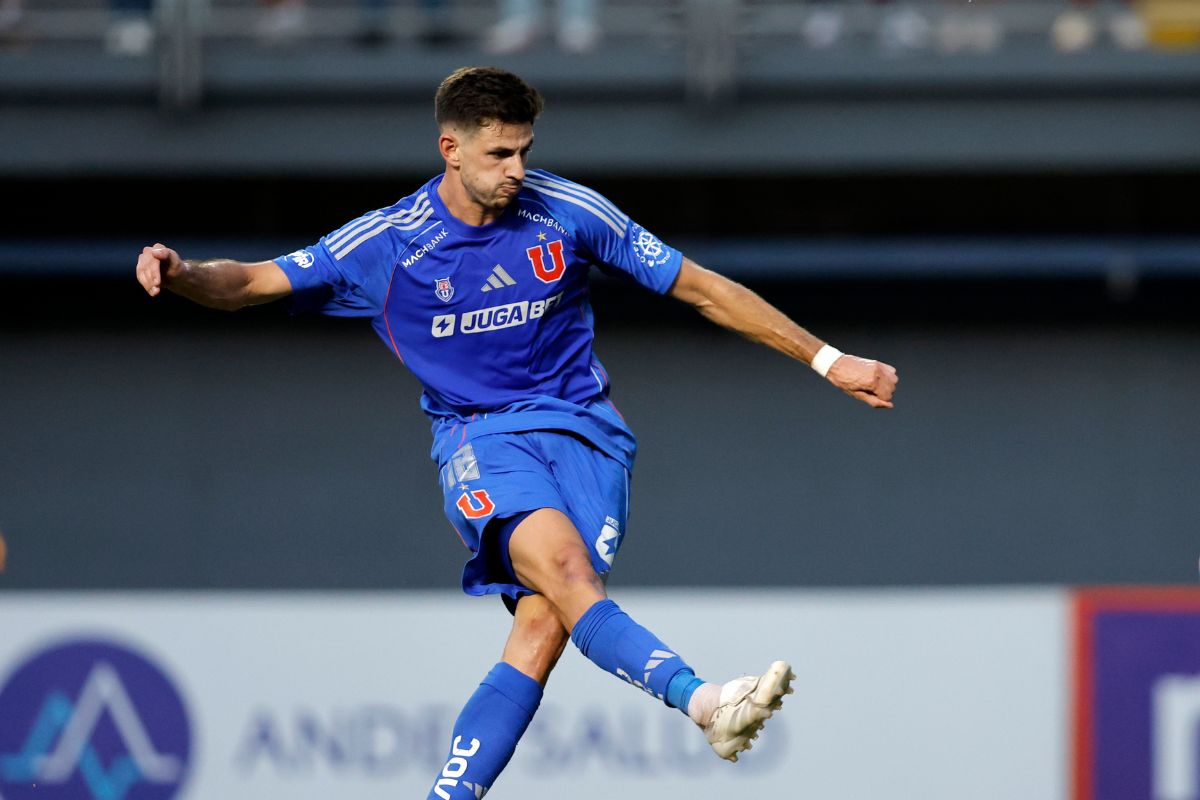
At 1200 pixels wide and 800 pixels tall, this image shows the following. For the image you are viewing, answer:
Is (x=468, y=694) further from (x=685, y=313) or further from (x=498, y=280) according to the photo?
(x=685, y=313)

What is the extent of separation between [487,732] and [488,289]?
4.37ft

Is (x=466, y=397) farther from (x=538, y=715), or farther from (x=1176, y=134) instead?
(x=1176, y=134)

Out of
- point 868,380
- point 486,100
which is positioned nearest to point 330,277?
point 486,100

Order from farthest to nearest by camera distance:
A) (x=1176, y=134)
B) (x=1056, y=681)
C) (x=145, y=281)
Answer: (x=1176, y=134), (x=1056, y=681), (x=145, y=281)

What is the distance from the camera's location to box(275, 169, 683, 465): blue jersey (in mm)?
4898

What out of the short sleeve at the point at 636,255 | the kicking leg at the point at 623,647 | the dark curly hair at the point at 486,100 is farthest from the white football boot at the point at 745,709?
the dark curly hair at the point at 486,100

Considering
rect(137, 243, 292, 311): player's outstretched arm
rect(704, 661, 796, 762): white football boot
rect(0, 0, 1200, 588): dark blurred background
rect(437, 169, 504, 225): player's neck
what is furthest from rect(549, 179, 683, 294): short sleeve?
rect(0, 0, 1200, 588): dark blurred background

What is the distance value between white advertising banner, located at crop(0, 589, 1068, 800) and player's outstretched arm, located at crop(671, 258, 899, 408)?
3.00 meters

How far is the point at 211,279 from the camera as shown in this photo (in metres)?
4.63

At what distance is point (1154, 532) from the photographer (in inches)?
446

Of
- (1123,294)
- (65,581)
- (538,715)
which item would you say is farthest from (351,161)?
(1123,294)

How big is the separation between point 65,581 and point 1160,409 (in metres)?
7.98

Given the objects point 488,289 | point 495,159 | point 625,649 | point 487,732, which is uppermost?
point 495,159

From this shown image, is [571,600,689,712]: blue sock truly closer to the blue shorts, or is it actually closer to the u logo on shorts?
the blue shorts
